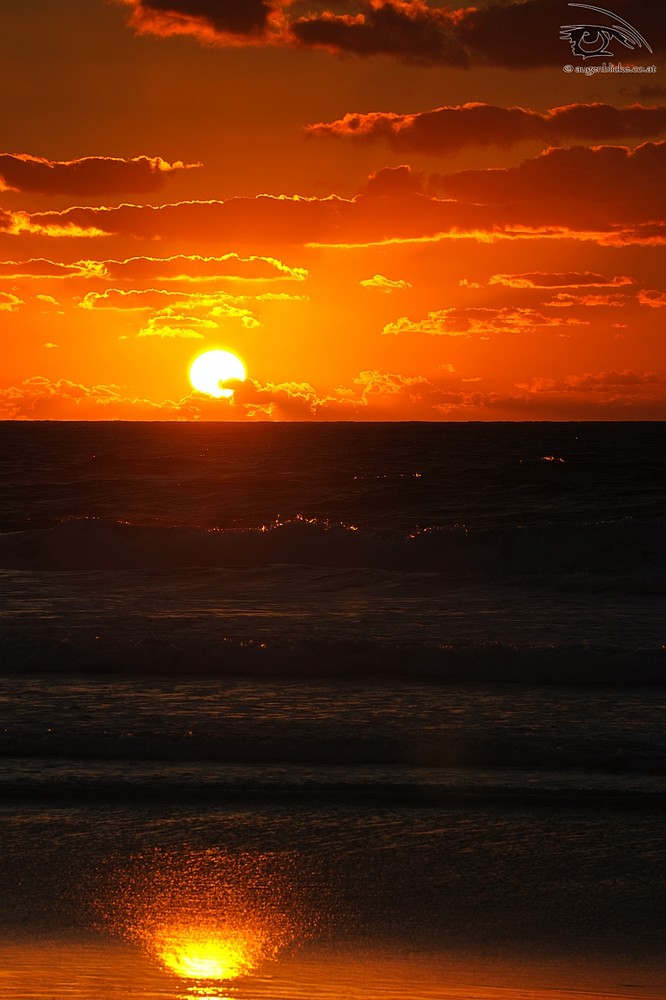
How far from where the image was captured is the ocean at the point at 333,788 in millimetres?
5781

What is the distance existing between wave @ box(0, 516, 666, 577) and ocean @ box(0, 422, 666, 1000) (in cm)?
310

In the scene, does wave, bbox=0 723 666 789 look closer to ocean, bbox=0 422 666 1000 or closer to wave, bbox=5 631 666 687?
ocean, bbox=0 422 666 1000

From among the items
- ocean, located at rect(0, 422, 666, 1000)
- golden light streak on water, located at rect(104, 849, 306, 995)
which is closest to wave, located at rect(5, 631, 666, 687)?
ocean, located at rect(0, 422, 666, 1000)

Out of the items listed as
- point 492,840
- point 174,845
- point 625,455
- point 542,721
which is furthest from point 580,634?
point 625,455

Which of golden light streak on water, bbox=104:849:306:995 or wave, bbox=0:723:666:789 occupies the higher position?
wave, bbox=0:723:666:789

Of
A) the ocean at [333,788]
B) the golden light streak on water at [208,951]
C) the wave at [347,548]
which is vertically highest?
the wave at [347,548]

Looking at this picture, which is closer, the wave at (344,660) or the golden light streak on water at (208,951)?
the golden light streak on water at (208,951)

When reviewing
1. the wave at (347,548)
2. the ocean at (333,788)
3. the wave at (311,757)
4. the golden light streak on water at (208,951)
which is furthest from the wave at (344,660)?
the wave at (347,548)

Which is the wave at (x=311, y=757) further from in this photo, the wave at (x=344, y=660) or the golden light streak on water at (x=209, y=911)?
the wave at (x=344, y=660)

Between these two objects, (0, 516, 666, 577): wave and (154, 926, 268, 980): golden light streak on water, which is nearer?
(154, 926, 268, 980): golden light streak on water

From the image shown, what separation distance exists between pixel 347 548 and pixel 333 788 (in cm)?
1676

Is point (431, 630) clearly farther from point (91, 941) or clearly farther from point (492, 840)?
point (91, 941)

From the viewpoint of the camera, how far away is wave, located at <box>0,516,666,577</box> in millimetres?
24156

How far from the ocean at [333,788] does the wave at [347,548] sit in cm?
310
